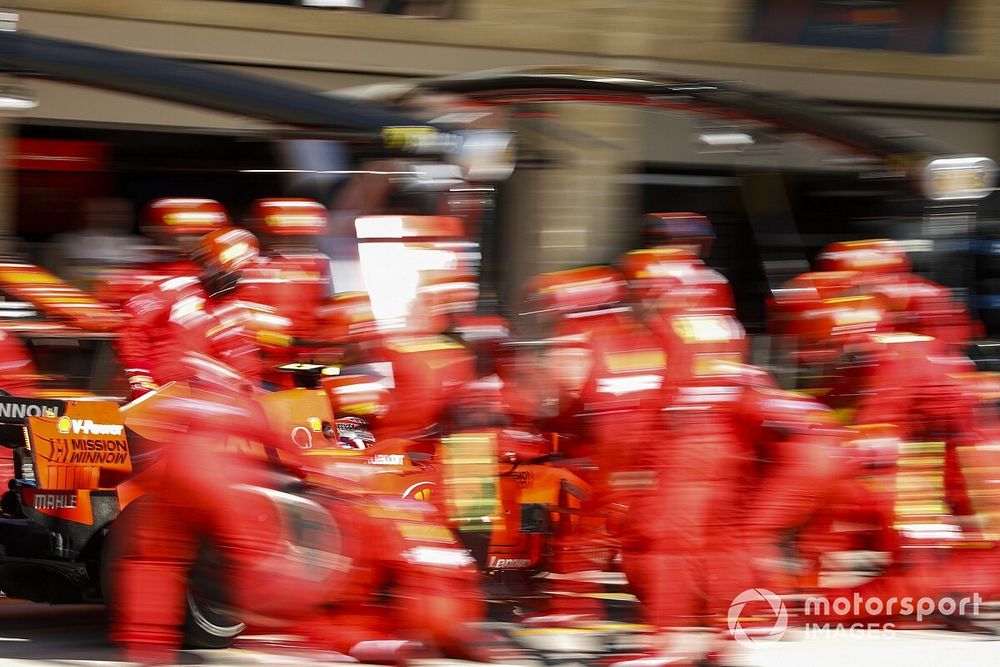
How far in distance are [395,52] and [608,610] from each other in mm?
6084

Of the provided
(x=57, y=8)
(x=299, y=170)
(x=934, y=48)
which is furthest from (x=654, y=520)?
(x=934, y=48)

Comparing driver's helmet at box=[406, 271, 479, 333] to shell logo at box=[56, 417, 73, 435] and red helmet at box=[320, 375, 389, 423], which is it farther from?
shell logo at box=[56, 417, 73, 435]

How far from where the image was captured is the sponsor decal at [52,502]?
500 centimetres

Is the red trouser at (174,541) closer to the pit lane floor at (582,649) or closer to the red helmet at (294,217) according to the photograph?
the pit lane floor at (582,649)

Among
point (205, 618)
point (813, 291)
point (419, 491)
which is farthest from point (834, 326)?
point (205, 618)

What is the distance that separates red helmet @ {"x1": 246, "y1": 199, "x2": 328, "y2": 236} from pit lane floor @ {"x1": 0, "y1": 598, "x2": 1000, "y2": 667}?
75.1 inches

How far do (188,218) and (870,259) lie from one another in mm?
3125

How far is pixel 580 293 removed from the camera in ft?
17.4

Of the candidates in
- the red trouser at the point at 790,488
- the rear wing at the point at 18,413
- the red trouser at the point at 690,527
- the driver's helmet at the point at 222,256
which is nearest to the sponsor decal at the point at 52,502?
the rear wing at the point at 18,413

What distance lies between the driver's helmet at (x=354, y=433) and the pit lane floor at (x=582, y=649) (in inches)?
40.5

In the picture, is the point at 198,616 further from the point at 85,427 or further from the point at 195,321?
the point at 195,321

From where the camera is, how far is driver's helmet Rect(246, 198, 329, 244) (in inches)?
230

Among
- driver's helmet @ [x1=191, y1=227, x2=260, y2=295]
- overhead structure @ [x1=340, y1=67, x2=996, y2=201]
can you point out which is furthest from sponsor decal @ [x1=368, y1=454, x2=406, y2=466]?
overhead structure @ [x1=340, y1=67, x2=996, y2=201]

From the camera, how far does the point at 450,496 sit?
4934 millimetres
